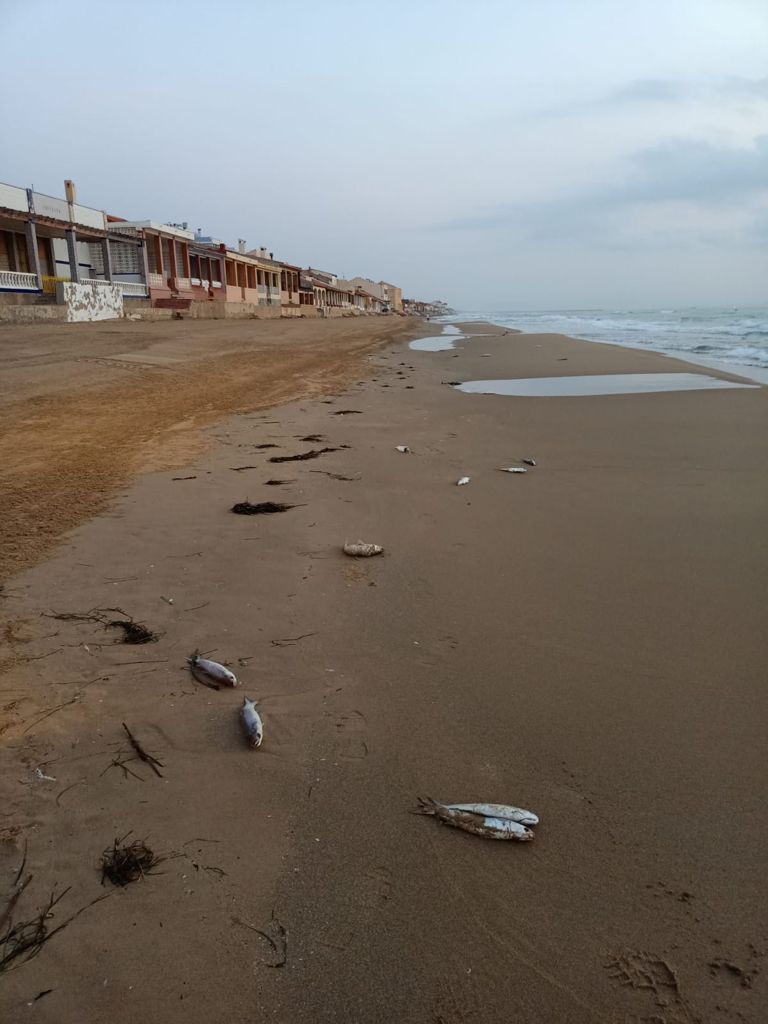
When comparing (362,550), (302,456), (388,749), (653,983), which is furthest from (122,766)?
(302,456)

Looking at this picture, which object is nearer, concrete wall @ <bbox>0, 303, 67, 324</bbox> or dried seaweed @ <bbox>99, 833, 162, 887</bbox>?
dried seaweed @ <bbox>99, 833, 162, 887</bbox>

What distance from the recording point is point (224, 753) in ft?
7.92

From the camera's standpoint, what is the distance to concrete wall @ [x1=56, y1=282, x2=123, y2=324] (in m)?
23.4

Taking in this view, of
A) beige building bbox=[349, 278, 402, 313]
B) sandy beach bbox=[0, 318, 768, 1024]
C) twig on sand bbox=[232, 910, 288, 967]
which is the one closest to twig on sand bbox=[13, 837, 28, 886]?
sandy beach bbox=[0, 318, 768, 1024]

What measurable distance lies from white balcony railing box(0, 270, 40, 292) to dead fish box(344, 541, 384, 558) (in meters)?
26.0

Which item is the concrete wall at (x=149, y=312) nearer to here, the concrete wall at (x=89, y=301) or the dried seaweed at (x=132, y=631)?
the concrete wall at (x=89, y=301)

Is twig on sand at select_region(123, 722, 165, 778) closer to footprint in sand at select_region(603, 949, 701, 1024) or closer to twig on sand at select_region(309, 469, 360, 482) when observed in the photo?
footprint in sand at select_region(603, 949, 701, 1024)

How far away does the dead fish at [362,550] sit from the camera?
427cm

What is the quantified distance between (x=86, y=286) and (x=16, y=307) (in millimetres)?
4065

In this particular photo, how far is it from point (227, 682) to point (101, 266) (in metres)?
36.8

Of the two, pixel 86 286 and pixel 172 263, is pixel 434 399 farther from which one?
pixel 172 263

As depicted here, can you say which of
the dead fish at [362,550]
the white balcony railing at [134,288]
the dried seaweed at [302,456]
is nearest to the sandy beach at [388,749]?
the dead fish at [362,550]

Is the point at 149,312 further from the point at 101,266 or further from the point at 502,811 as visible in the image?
the point at 502,811

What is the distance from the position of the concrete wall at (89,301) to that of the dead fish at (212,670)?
24025 millimetres
